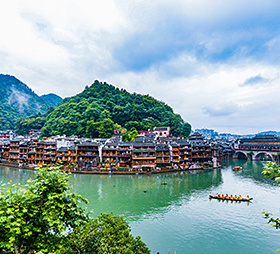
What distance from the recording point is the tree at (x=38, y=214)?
6.53m

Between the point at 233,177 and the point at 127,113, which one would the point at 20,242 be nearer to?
the point at 233,177

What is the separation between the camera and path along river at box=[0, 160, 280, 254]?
577 inches

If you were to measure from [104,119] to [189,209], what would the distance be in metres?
49.4

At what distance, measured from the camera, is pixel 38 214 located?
7.50m

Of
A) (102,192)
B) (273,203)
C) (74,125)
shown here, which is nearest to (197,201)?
(273,203)

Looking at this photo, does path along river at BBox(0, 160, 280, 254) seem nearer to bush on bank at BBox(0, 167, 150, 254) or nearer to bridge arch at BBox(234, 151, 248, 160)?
bush on bank at BBox(0, 167, 150, 254)

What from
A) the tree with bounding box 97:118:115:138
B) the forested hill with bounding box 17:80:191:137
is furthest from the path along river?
the forested hill with bounding box 17:80:191:137

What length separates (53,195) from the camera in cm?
772

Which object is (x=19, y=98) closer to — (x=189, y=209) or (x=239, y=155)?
(x=239, y=155)

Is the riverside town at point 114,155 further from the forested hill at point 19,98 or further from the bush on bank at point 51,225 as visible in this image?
the forested hill at point 19,98

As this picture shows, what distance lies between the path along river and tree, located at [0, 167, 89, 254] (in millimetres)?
8787

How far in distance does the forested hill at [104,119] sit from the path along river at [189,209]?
1181 inches

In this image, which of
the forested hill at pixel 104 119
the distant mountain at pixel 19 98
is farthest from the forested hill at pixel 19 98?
the forested hill at pixel 104 119

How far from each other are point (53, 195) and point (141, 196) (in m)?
19.2
